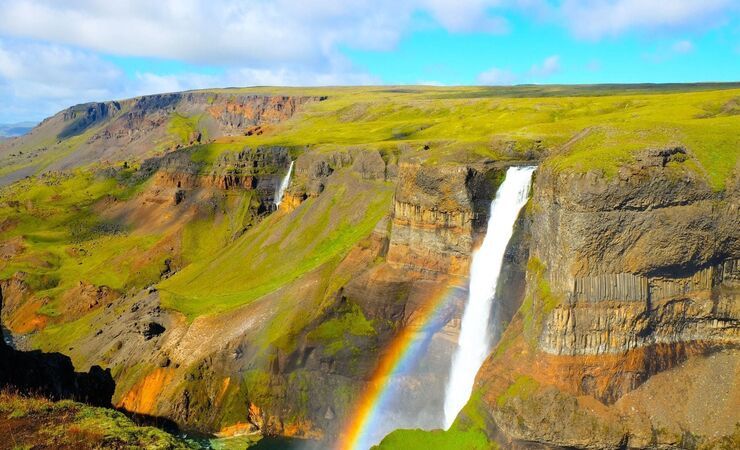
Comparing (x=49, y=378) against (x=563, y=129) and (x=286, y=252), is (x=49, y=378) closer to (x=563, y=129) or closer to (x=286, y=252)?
(x=286, y=252)

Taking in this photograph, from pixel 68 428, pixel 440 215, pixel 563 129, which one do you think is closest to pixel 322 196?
pixel 440 215

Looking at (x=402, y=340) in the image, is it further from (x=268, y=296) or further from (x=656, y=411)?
(x=656, y=411)

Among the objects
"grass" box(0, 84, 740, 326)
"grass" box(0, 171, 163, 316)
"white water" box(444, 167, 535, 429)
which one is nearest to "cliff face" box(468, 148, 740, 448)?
"grass" box(0, 84, 740, 326)

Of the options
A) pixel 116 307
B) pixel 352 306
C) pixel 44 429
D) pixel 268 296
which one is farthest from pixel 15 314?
pixel 44 429

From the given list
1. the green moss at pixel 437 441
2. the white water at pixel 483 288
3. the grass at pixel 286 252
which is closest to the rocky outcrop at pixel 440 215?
the white water at pixel 483 288

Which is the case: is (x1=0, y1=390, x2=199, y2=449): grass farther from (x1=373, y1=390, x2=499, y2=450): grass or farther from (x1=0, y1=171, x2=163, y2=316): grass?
(x1=0, y1=171, x2=163, y2=316): grass

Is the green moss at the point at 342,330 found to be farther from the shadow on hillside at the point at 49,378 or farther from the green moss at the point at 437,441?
the shadow on hillside at the point at 49,378
